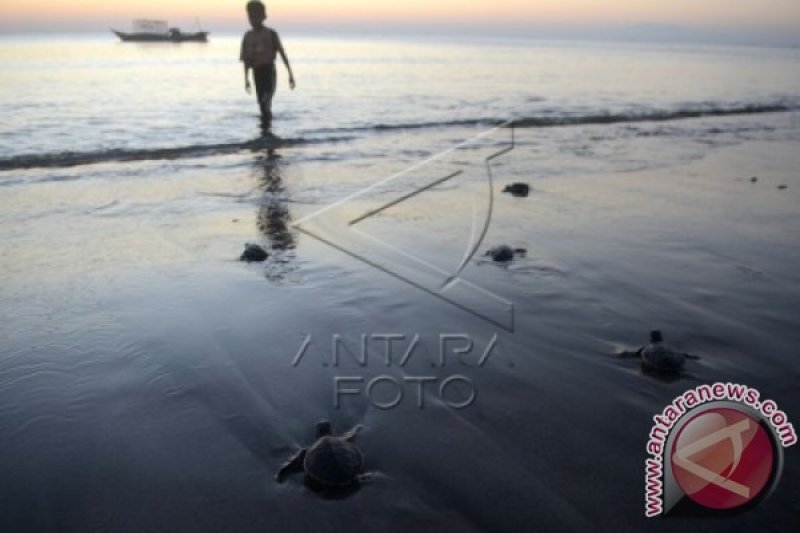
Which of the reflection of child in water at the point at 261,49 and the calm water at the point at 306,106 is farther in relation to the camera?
the calm water at the point at 306,106

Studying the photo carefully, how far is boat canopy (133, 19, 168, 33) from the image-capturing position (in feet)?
408

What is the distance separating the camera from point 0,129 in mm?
16516

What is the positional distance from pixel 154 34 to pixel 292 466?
146 metres

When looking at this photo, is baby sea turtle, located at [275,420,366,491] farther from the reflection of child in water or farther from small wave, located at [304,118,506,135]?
small wave, located at [304,118,506,135]

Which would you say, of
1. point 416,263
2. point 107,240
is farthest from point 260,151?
point 416,263

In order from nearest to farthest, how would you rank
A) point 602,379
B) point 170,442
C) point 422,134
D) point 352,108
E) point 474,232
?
point 170,442
point 602,379
point 474,232
point 422,134
point 352,108

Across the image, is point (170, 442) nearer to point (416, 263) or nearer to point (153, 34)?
point (416, 263)

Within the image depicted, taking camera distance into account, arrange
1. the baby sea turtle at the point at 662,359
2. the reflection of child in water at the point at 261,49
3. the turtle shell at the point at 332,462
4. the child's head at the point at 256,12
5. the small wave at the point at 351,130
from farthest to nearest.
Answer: the reflection of child in water at the point at 261,49 < the child's head at the point at 256,12 < the small wave at the point at 351,130 < the baby sea turtle at the point at 662,359 < the turtle shell at the point at 332,462

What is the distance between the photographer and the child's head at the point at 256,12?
14242mm

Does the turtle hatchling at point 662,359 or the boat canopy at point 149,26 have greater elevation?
the boat canopy at point 149,26

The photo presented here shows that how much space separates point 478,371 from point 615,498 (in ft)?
4.84

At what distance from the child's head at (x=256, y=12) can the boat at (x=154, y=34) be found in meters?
123

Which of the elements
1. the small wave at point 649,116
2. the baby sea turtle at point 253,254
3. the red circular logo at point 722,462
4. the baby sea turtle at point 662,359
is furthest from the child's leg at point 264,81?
the red circular logo at point 722,462

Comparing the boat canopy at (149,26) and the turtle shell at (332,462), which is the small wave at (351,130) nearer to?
the turtle shell at (332,462)
